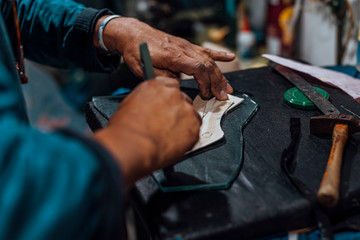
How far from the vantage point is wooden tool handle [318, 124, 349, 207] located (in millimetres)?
383

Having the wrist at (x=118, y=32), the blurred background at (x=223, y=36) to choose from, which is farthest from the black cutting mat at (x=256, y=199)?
the blurred background at (x=223, y=36)

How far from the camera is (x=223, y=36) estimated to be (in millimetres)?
1862

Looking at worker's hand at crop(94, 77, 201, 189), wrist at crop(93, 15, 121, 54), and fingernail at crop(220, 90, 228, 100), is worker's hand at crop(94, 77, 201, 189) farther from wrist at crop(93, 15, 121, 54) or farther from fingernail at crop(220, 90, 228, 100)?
wrist at crop(93, 15, 121, 54)

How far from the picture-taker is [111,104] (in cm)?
66


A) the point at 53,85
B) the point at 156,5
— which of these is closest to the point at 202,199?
the point at 156,5

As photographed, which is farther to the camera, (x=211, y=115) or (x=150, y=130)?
(x=211, y=115)

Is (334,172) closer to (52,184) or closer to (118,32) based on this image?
(52,184)

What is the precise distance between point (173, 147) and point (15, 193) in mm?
169

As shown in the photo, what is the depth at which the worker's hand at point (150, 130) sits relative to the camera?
1.11 ft

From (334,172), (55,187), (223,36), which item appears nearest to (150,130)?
(55,187)

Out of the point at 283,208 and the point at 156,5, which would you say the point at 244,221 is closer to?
the point at 283,208

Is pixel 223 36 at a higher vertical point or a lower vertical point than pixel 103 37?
lower

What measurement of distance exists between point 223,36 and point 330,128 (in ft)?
4.69

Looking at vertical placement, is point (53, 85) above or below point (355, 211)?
below
